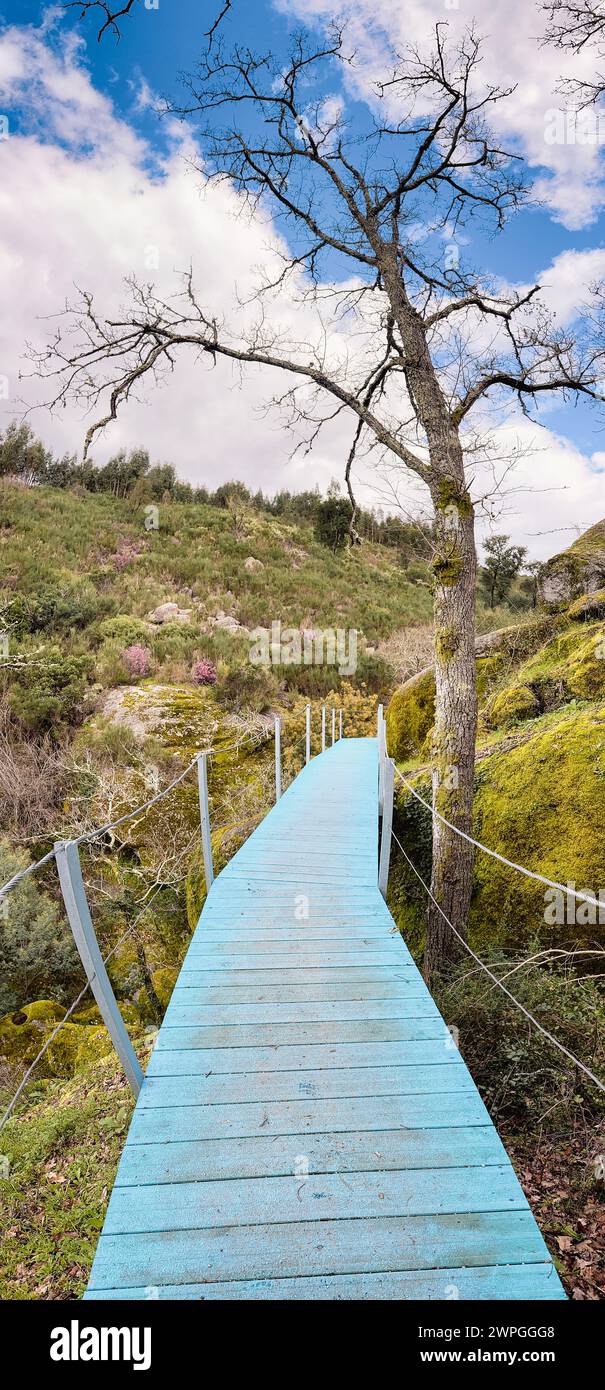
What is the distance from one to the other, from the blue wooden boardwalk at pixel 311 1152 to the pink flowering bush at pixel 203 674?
1289 cm

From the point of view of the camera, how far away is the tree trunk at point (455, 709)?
4.96 metres

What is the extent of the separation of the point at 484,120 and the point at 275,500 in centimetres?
3462

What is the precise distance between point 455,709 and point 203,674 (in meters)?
12.0

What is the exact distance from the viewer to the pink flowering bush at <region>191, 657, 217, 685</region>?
637 inches

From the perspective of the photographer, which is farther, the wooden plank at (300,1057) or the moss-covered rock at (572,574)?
the moss-covered rock at (572,574)

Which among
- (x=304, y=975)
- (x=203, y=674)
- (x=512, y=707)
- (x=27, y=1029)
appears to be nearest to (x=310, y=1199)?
(x=304, y=975)

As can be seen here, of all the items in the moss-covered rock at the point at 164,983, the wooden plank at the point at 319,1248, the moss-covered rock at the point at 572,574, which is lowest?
the moss-covered rock at the point at 164,983

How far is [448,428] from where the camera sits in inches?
203

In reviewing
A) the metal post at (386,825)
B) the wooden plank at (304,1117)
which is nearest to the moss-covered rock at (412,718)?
the metal post at (386,825)

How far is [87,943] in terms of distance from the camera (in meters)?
2.25

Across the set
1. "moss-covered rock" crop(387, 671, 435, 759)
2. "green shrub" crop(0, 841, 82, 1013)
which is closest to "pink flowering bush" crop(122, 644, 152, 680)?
"green shrub" crop(0, 841, 82, 1013)

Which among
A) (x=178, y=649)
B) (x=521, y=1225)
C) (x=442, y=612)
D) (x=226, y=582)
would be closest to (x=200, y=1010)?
(x=521, y=1225)

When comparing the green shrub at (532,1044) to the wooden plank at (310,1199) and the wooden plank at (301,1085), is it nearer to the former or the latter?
the wooden plank at (301,1085)

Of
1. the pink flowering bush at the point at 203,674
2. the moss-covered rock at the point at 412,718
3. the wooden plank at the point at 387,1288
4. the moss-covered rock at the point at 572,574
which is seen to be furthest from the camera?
the pink flowering bush at the point at 203,674
